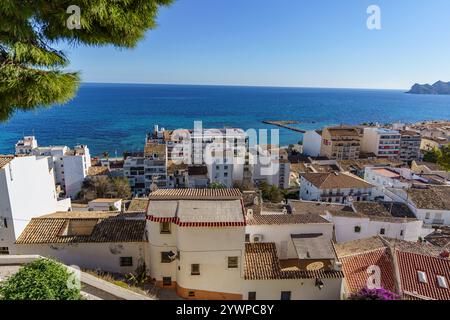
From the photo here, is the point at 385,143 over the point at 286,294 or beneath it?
beneath

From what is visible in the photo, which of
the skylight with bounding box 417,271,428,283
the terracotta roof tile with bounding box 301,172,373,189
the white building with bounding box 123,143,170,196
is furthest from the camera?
the white building with bounding box 123,143,170,196

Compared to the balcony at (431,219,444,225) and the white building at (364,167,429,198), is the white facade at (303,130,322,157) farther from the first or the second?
the balcony at (431,219,444,225)

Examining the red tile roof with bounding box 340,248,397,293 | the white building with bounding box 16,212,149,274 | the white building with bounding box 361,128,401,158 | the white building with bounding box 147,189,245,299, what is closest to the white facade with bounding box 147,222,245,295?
the white building with bounding box 147,189,245,299

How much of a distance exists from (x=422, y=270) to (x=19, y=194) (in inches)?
585

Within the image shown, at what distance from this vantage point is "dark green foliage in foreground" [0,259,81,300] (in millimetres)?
5461

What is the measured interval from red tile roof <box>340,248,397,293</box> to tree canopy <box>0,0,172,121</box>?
36.4 ft

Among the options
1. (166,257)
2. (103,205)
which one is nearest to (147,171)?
(103,205)

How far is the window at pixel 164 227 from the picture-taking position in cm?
1086

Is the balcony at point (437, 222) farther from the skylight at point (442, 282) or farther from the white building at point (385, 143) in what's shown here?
the white building at point (385, 143)

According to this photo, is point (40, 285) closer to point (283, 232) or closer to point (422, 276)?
point (283, 232)

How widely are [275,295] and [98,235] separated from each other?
22.0ft

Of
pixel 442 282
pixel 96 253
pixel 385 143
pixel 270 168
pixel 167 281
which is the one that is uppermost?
pixel 96 253

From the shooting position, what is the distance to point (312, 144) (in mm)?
62812
